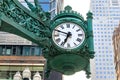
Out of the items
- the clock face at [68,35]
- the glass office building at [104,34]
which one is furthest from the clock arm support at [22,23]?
the glass office building at [104,34]

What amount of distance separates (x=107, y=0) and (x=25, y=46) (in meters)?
123

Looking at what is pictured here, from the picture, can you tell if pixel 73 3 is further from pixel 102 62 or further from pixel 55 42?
pixel 102 62

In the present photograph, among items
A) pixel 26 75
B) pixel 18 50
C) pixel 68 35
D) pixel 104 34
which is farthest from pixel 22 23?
pixel 104 34

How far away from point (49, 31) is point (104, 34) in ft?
436

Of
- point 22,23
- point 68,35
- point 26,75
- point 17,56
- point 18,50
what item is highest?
point 22,23

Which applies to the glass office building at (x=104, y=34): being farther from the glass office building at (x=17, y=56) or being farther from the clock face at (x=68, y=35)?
the clock face at (x=68, y=35)

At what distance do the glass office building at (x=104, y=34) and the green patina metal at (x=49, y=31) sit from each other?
116044 mm

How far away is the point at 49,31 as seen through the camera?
475 centimetres

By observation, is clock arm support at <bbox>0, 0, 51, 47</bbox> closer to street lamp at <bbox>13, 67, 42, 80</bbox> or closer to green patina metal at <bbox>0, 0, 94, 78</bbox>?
green patina metal at <bbox>0, 0, 94, 78</bbox>

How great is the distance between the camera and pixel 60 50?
15.0ft

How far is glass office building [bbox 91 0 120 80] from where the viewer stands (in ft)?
422

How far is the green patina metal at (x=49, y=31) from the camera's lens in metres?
4.60

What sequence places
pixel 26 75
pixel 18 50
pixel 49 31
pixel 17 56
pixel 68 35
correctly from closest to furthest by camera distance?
pixel 68 35 < pixel 49 31 < pixel 26 75 < pixel 17 56 < pixel 18 50

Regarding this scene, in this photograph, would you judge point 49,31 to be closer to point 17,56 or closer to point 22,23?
point 22,23
